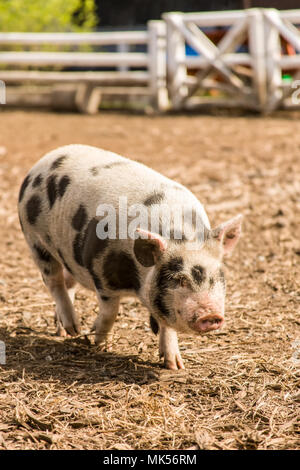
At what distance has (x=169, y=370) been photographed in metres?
3.60

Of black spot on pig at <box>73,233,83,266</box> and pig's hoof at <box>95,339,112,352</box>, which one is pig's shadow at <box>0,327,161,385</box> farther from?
black spot on pig at <box>73,233,83,266</box>

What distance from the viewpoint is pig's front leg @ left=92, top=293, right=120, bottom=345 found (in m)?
3.68

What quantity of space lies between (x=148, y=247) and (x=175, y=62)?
8.81 meters

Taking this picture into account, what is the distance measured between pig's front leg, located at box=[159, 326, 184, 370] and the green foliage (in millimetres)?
14369

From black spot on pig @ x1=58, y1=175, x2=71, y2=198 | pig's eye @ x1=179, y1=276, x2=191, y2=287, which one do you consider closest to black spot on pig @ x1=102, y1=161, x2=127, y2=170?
black spot on pig @ x1=58, y1=175, x2=71, y2=198

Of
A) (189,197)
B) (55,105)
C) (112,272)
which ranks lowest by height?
(55,105)

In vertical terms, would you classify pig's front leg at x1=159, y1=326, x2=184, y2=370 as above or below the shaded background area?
below

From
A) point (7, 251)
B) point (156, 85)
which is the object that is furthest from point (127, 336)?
point (156, 85)

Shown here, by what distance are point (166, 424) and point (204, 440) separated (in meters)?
0.22

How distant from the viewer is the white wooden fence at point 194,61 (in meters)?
10.7

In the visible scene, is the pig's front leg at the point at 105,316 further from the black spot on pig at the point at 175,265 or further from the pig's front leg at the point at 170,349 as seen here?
the black spot on pig at the point at 175,265

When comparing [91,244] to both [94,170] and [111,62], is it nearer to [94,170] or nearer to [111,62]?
[94,170]

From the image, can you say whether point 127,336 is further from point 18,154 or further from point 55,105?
point 55,105

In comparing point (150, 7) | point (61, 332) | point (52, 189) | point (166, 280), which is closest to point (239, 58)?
point (52, 189)
